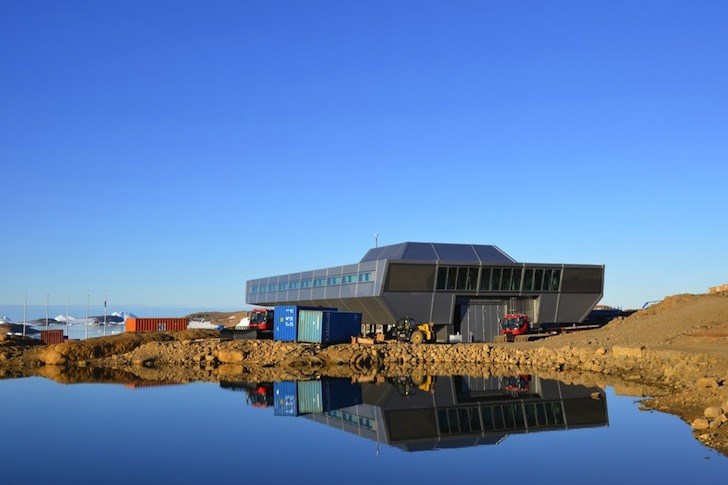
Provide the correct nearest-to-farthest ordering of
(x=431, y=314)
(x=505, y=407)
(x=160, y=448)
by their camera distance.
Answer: (x=160, y=448), (x=505, y=407), (x=431, y=314)

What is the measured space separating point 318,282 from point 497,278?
19.8 meters

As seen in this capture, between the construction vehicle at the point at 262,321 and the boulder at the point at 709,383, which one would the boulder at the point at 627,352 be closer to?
the boulder at the point at 709,383

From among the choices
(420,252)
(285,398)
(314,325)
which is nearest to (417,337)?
(314,325)

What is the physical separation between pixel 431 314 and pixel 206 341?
2047 centimetres

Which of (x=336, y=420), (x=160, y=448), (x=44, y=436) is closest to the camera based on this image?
(x=160, y=448)

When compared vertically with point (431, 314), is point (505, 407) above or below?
below

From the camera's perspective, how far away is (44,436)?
26.0 metres

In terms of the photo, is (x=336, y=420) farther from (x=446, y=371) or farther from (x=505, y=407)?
(x=446, y=371)

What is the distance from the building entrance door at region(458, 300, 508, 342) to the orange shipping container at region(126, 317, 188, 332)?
123ft

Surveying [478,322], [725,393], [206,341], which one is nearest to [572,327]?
[478,322]

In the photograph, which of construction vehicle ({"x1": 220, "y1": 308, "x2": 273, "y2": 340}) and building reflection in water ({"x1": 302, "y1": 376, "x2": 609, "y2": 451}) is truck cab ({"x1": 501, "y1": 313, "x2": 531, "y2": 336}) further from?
building reflection in water ({"x1": 302, "y1": 376, "x2": 609, "y2": 451})

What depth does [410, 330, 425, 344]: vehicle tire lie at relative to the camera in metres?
60.8

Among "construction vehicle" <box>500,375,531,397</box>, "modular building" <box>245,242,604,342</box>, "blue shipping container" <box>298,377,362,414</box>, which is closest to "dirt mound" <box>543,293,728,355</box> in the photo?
"modular building" <box>245,242,604,342</box>

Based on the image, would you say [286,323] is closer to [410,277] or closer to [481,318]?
[410,277]
